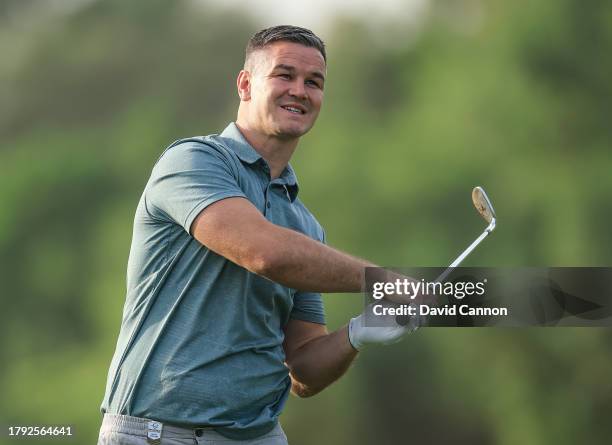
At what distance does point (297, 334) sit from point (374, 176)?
5758 mm

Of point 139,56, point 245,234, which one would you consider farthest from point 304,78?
point 139,56

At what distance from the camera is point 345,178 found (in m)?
8.66

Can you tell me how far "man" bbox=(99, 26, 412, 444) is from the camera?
2.52m

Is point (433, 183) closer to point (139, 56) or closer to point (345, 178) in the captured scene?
point (345, 178)

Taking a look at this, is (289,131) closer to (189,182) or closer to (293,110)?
(293,110)

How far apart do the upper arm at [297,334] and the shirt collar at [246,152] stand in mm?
382

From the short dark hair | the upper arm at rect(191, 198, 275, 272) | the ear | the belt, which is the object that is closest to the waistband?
the belt

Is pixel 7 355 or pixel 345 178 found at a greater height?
pixel 345 178

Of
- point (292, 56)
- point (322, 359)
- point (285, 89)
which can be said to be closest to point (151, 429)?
point (322, 359)

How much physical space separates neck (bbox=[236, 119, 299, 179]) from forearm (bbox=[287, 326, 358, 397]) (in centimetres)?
51

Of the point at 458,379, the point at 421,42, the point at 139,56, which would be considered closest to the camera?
the point at 458,379

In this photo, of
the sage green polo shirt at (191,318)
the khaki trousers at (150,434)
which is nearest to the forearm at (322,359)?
the sage green polo shirt at (191,318)

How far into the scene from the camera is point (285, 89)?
297 cm

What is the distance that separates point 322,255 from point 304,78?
2.27ft
